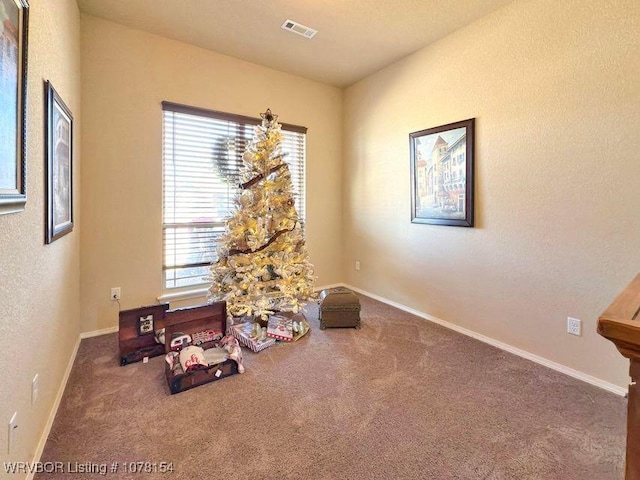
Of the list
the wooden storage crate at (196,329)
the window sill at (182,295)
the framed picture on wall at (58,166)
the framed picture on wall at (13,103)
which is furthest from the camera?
the window sill at (182,295)

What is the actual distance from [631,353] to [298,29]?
133 inches

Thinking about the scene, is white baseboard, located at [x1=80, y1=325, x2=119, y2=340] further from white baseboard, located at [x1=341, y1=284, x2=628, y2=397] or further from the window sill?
white baseboard, located at [x1=341, y1=284, x2=628, y2=397]

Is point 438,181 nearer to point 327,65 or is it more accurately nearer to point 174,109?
point 327,65

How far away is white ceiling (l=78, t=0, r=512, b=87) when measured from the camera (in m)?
2.63

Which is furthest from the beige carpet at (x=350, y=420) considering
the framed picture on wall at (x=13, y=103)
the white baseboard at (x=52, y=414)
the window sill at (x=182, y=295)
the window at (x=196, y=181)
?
the framed picture on wall at (x=13, y=103)

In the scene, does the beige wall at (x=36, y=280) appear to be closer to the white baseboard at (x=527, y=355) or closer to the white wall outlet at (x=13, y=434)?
the white wall outlet at (x=13, y=434)

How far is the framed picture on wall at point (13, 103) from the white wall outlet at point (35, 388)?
834 millimetres

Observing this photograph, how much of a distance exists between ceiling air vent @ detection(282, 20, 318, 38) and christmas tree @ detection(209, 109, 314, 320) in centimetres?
80

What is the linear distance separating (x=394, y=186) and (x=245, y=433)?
9.71 feet

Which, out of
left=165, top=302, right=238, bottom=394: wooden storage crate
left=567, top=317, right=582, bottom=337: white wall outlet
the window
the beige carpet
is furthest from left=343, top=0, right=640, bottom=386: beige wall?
left=165, top=302, right=238, bottom=394: wooden storage crate

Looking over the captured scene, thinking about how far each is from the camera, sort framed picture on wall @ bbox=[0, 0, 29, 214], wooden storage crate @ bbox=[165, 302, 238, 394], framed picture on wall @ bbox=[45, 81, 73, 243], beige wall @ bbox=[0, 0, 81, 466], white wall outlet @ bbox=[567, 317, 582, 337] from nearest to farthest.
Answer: framed picture on wall @ bbox=[0, 0, 29, 214] < beige wall @ bbox=[0, 0, 81, 466] < framed picture on wall @ bbox=[45, 81, 73, 243] < wooden storage crate @ bbox=[165, 302, 238, 394] < white wall outlet @ bbox=[567, 317, 582, 337]

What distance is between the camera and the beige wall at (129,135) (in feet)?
9.43

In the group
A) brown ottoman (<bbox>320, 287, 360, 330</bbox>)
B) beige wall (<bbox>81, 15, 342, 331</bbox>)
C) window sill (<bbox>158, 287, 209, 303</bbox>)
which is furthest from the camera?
window sill (<bbox>158, 287, 209, 303</bbox>)

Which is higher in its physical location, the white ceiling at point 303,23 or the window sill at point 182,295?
the white ceiling at point 303,23
